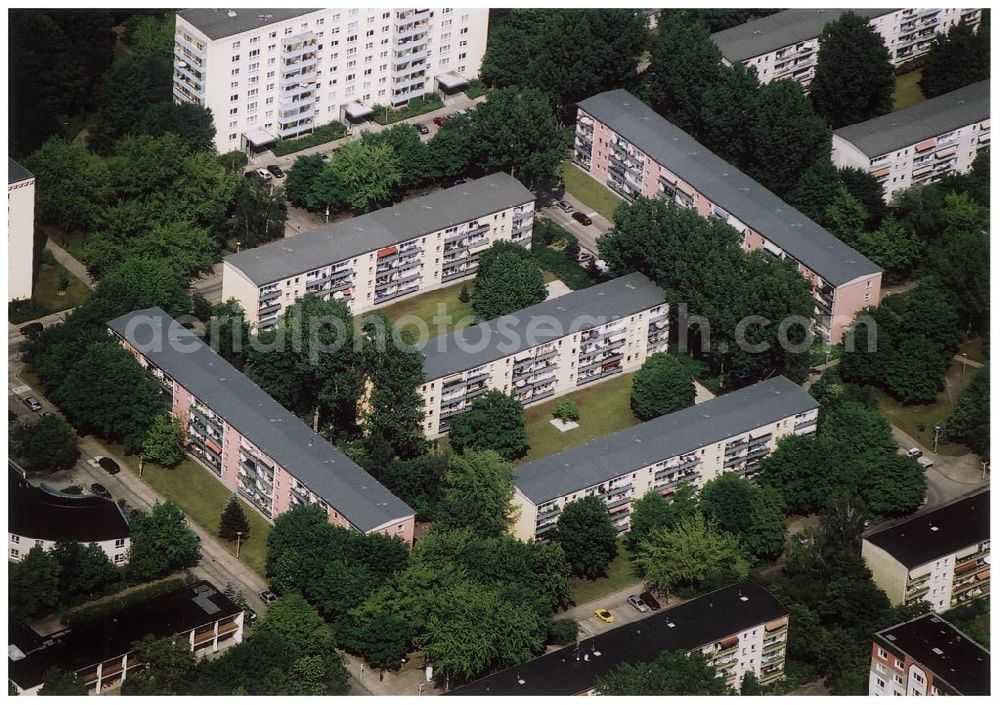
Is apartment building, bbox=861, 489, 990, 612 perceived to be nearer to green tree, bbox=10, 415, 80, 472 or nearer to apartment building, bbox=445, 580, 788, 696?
apartment building, bbox=445, 580, 788, 696

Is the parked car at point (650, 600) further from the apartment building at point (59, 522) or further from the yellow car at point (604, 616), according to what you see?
the apartment building at point (59, 522)

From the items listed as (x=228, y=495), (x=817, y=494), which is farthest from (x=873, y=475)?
(x=228, y=495)

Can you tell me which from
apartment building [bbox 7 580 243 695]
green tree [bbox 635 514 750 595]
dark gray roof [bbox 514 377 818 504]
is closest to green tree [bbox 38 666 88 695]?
apartment building [bbox 7 580 243 695]

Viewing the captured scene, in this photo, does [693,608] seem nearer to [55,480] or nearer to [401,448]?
[401,448]

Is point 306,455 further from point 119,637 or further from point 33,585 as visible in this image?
point 33,585

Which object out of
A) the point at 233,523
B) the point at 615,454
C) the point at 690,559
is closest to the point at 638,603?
the point at 690,559
